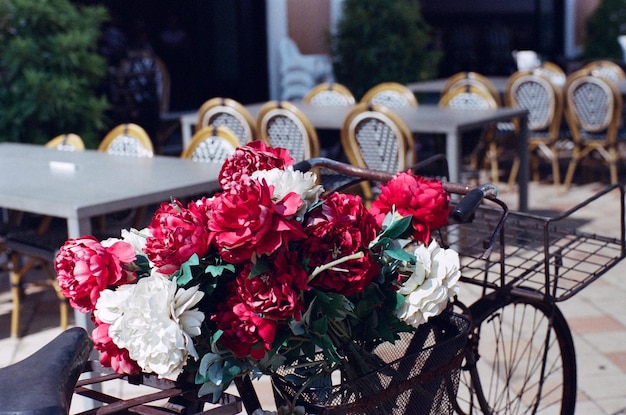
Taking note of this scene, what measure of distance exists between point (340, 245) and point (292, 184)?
132 mm

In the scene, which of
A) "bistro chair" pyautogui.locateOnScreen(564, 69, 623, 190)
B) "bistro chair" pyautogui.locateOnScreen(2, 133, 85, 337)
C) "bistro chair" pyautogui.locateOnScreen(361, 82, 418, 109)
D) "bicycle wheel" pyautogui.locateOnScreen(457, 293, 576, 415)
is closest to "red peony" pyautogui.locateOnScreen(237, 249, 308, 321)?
"bicycle wheel" pyautogui.locateOnScreen(457, 293, 576, 415)

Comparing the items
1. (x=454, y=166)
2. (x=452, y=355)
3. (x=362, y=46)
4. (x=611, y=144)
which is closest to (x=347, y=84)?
(x=362, y=46)

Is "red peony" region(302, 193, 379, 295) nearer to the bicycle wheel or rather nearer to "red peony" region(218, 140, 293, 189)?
"red peony" region(218, 140, 293, 189)

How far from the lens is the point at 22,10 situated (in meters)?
5.58

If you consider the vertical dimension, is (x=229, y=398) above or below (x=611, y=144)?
above

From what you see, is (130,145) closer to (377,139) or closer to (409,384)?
(377,139)

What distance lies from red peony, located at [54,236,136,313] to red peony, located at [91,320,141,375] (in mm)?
48

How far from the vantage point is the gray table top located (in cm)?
339

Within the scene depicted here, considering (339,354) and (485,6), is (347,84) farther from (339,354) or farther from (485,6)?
(339,354)

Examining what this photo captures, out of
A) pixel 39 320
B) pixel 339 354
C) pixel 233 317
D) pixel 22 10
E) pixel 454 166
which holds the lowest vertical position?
pixel 39 320

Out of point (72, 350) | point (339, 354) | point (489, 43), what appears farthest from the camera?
point (489, 43)

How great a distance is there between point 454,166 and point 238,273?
12.8 ft

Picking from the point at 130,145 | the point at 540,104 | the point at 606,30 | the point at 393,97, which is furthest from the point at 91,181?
the point at 606,30

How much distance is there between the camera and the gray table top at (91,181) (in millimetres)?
3387
